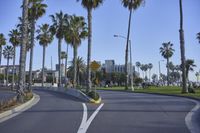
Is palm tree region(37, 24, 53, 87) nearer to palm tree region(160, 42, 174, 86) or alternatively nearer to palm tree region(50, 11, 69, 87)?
palm tree region(50, 11, 69, 87)

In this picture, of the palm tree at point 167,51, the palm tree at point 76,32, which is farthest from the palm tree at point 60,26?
the palm tree at point 167,51

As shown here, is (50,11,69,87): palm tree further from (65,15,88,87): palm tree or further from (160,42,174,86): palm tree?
(160,42,174,86): palm tree

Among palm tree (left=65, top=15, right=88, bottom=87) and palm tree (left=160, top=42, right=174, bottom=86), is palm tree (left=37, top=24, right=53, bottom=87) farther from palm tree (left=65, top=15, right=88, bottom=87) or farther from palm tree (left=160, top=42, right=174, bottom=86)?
palm tree (left=160, top=42, right=174, bottom=86)

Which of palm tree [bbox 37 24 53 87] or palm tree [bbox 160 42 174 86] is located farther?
palm tree [bbox 160 42 174 86]

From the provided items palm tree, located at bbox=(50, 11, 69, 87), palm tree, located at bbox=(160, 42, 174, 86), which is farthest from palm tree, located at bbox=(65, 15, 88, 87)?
palm tree, located at bbox=(160, 42, 174, 86)

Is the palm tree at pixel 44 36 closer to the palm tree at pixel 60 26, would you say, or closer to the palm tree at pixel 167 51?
the palm tree at pixel 60 26

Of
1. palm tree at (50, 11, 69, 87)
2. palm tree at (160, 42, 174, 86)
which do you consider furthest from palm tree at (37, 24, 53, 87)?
palm tree at (160, 42, 174, 86)

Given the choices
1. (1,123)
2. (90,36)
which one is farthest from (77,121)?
(90,36)

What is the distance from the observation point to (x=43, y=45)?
72.0m

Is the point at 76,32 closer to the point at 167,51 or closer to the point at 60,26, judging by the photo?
the point at 60,26

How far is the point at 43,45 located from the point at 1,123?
5712 centimetres

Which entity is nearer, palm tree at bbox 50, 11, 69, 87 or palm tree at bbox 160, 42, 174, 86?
palm tree at bbox 50, 11, 69, 87

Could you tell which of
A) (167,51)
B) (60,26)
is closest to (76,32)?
(60,26)

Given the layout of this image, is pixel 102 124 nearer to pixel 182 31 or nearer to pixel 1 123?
pixel 1 123
